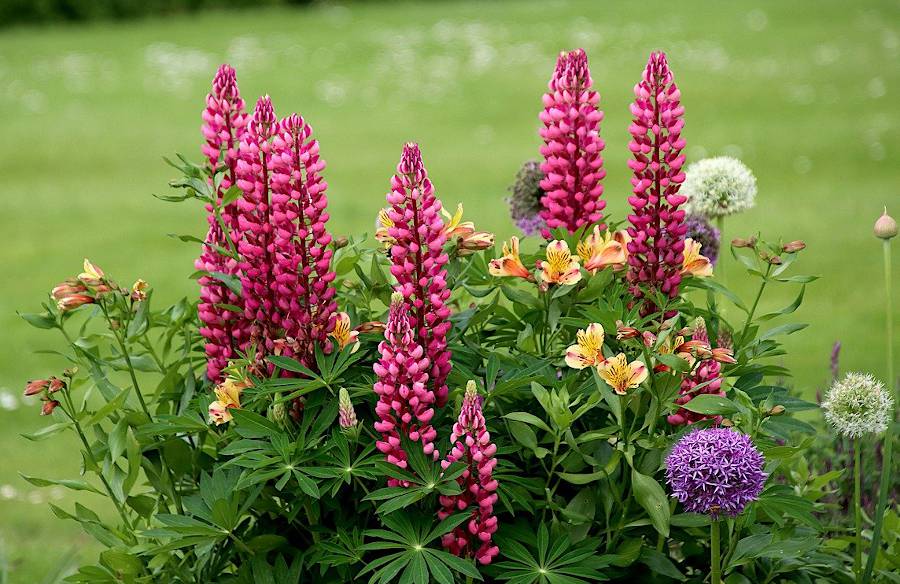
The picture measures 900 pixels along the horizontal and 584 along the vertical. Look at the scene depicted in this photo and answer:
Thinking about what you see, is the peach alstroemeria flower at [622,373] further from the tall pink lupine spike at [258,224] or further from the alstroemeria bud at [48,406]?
the alstroemeria bud at [48,406]

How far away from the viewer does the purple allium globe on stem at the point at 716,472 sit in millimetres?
1983

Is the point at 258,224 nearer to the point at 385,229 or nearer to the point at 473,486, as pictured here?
the point at 385,229

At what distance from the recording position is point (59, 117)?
42.3ft

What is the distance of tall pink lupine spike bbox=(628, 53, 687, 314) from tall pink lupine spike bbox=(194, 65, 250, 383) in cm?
81

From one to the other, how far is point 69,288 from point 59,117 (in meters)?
11.3

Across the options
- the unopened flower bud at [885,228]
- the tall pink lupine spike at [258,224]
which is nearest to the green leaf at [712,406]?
the unopened flower bud at [885,228]

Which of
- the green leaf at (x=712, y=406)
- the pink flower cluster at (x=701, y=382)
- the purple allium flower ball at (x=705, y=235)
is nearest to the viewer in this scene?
the green leaf at (x=712, y=406)

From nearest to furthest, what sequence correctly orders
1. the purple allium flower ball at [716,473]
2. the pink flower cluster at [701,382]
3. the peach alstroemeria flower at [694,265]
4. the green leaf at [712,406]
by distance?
the purple allium flower ball at [716,473], the green leaf at [712,406], the pink flower cluster at [701,382], the peach alstroemeria flower at [694,265]

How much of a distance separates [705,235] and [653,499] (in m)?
1.06

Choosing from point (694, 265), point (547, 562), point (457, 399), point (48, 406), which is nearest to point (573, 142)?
point (694, 265)

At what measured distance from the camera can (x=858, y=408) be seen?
2287mm

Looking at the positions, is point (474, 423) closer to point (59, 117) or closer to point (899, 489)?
point (899, 489)

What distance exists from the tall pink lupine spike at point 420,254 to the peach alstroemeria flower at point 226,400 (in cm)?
39

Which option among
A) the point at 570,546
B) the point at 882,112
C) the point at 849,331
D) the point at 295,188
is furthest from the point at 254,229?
the point at 882,112
